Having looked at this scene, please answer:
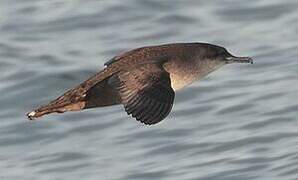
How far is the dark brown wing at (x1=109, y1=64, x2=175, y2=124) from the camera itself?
8164mm

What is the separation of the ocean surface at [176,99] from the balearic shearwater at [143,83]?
8.51 feet

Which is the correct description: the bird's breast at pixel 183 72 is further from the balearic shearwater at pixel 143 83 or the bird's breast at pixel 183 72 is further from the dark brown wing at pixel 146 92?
the dark brown wing at pixel 146 92

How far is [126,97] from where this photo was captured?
8.30 m

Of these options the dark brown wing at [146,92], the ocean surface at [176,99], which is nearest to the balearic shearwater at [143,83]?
the dark brown wing at [146,92]

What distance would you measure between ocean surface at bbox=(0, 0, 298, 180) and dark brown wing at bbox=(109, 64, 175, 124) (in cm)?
302

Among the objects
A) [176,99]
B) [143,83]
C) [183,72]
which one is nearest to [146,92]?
[143,83]

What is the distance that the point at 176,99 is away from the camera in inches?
517

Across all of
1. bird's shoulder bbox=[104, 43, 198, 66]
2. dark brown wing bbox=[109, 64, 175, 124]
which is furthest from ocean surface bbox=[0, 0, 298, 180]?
dark brown wing bbox=[109, 64, 175, 124]

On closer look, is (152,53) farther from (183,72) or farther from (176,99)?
(176,99)

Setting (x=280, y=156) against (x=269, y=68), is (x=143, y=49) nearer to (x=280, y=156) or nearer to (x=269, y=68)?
(x=280, y=156)

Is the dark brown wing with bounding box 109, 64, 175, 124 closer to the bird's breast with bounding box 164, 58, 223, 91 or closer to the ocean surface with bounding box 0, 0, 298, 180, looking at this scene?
the bird's breast with bounding box 164, 58, 223, 91

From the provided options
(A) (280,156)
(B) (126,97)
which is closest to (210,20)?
(A) (280,156)

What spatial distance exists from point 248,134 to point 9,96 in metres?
2.28

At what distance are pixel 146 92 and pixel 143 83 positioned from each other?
2.9 inches
